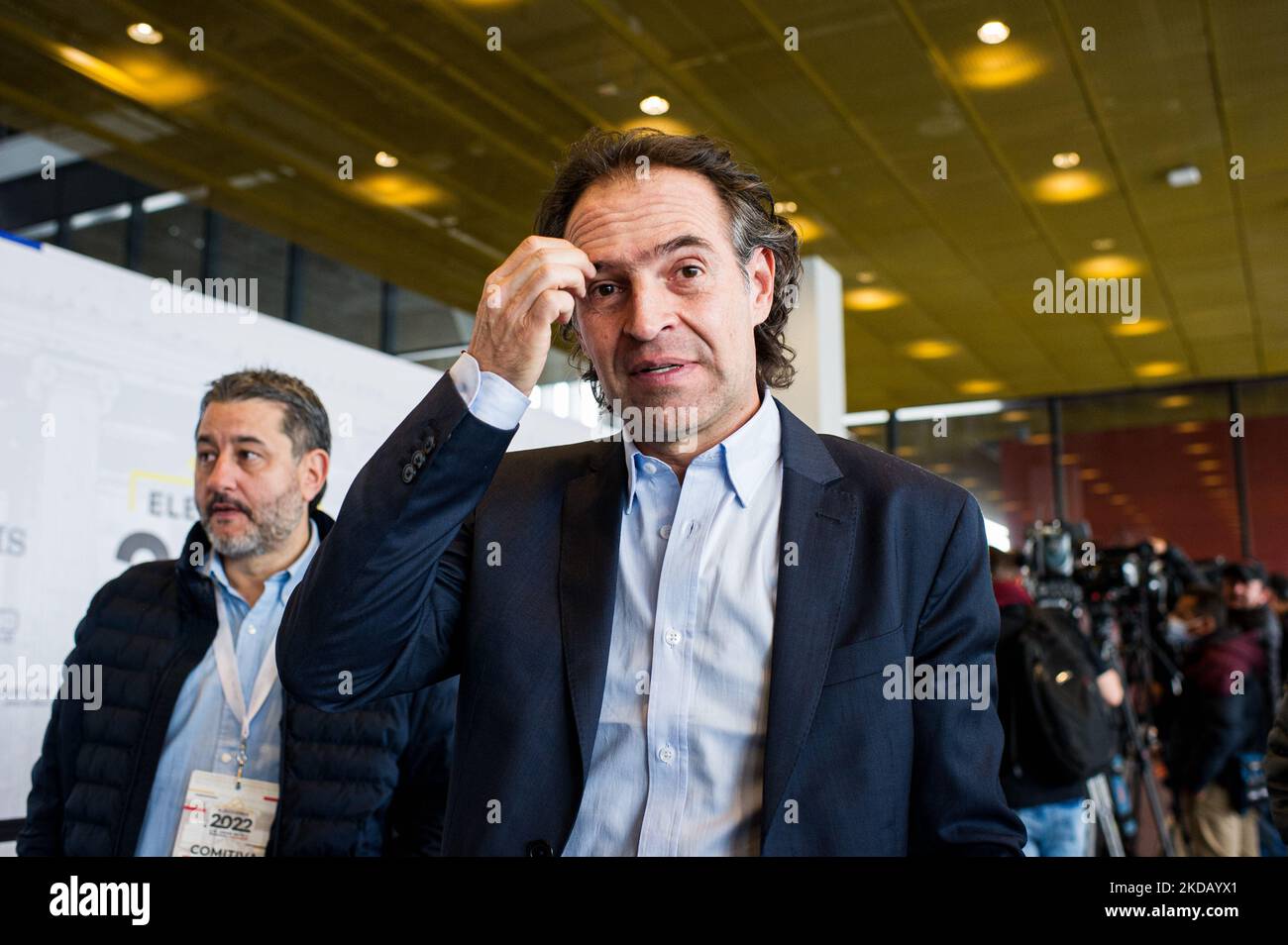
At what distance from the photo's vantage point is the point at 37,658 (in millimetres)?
2770

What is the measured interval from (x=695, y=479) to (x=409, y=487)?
13.1 inches

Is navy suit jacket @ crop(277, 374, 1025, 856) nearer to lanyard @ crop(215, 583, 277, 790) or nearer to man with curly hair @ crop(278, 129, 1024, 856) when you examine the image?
man with curly hair @ crop(278, 129, 1024, 856)

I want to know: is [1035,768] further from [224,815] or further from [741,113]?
[741,113]

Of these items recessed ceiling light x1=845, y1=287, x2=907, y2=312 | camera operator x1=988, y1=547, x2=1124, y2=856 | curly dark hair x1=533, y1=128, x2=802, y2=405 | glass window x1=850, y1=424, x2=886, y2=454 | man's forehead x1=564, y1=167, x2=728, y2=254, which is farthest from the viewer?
glass window x1=850, y1=424, x2=886, y2=454

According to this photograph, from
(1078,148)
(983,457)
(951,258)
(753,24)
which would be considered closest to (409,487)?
(753,24)

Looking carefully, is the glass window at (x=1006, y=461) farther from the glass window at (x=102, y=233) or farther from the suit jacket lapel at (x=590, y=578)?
the suit jacket lapel at (x=590, y=578)

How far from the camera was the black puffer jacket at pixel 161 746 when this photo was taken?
187 cm

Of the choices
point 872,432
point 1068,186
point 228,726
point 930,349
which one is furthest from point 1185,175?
point 872,432

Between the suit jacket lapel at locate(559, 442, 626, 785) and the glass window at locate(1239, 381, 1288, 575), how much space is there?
10604 millimetres

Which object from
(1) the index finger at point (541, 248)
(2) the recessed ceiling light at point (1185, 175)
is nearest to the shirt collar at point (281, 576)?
(1) the index finger at point (541, 248)

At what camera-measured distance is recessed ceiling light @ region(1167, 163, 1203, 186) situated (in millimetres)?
5801

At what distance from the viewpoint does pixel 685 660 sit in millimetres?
1072

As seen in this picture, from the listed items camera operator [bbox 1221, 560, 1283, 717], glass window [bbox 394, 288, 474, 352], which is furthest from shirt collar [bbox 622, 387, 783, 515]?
glass window [bbox 394, 288, 474, 352]

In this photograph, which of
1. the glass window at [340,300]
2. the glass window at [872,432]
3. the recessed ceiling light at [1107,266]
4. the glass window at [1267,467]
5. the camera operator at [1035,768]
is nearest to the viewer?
the camera operator at [1035,768]
